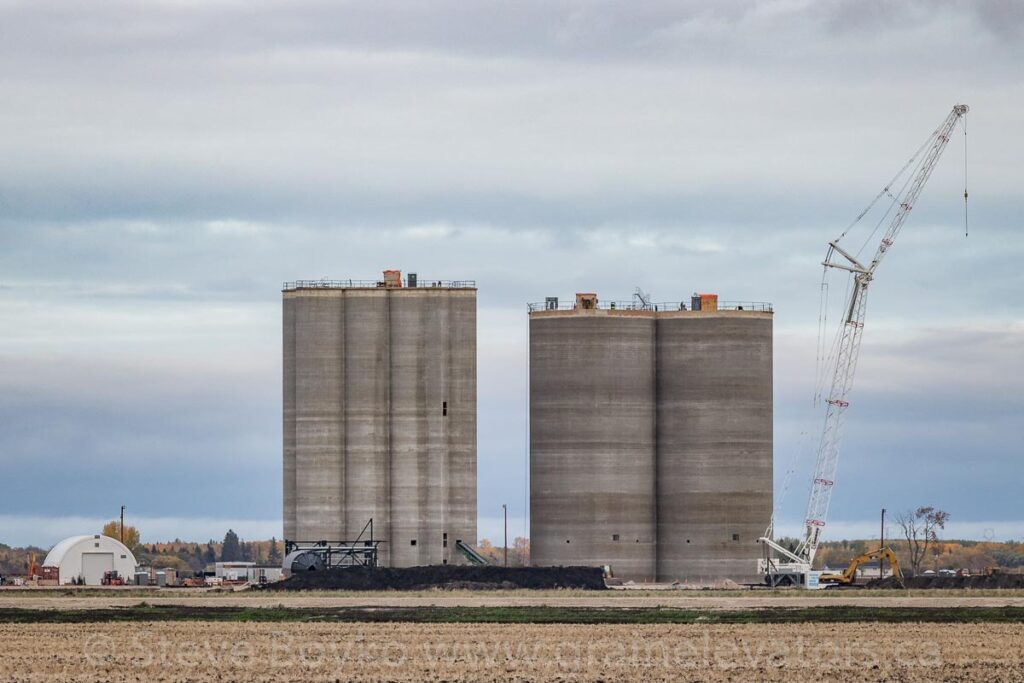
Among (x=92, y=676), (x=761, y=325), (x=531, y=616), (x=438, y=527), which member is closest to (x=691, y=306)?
(x=761, y=325)

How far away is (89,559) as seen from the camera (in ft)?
560

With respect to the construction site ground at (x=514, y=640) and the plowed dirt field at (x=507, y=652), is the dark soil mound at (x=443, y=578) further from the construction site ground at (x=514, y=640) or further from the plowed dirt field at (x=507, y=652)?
the plowed dirt field at (x=507, y=652)

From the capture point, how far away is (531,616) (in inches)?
3410

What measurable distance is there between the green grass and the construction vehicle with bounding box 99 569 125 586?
6371 cm

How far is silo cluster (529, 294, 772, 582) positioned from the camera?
145 meters

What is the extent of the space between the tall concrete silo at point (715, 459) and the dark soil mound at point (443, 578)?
39.2ft

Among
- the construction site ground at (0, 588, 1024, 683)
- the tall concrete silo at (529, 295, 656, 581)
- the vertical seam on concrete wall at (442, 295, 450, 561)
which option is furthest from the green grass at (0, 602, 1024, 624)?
Result: the tall concrete silo at (529, 295, 656, 581)

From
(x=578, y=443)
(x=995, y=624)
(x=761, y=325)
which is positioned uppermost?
(x=761, y=325)

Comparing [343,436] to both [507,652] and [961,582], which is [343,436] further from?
[507,652]

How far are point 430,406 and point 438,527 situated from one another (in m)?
9.11

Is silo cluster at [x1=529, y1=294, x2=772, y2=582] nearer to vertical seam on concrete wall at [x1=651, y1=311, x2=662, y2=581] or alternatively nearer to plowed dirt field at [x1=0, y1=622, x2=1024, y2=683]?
vertical seam on concrete wall at [x1=651, y1=311, x2=662, y2=581]

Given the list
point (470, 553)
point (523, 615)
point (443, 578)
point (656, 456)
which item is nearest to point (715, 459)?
point (656, 456)

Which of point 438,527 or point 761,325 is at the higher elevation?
point 761,325

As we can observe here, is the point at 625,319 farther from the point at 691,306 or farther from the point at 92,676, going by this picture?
the point at 92,676
